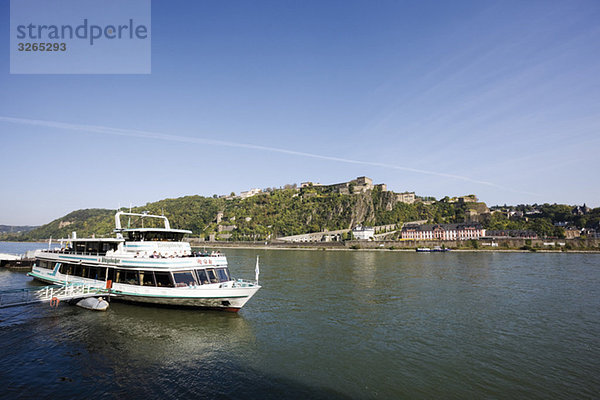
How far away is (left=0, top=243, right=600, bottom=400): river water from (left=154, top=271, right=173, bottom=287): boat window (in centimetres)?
203

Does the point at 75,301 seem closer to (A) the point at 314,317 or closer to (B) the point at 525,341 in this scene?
(A) the point at 314,317

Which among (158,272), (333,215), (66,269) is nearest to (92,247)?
(66,269)

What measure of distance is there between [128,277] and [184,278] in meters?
5.22

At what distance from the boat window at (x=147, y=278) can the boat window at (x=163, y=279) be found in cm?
36

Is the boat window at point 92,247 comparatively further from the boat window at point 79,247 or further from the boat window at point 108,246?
the boat window at point 79,247

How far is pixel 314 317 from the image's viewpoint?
73.9 feet

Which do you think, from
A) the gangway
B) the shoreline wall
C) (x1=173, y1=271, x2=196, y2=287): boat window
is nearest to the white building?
the shoreline wall

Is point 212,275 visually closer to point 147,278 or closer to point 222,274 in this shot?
point 222,274

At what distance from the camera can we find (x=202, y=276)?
2275 cm

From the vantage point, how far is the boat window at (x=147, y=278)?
22.9 meters

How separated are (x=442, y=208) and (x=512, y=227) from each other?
128 feet

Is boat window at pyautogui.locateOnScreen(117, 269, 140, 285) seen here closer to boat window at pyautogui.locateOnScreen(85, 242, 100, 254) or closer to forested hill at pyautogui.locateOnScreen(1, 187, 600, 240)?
boat window at pyautogui.locateOnScreen(85, 242, 100, 254)

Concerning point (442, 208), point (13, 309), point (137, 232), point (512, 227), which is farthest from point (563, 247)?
point (13, 309)

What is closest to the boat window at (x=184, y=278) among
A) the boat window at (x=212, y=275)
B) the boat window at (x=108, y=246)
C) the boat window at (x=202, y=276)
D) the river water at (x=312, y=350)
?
the boat window at (x=202, y=276)
